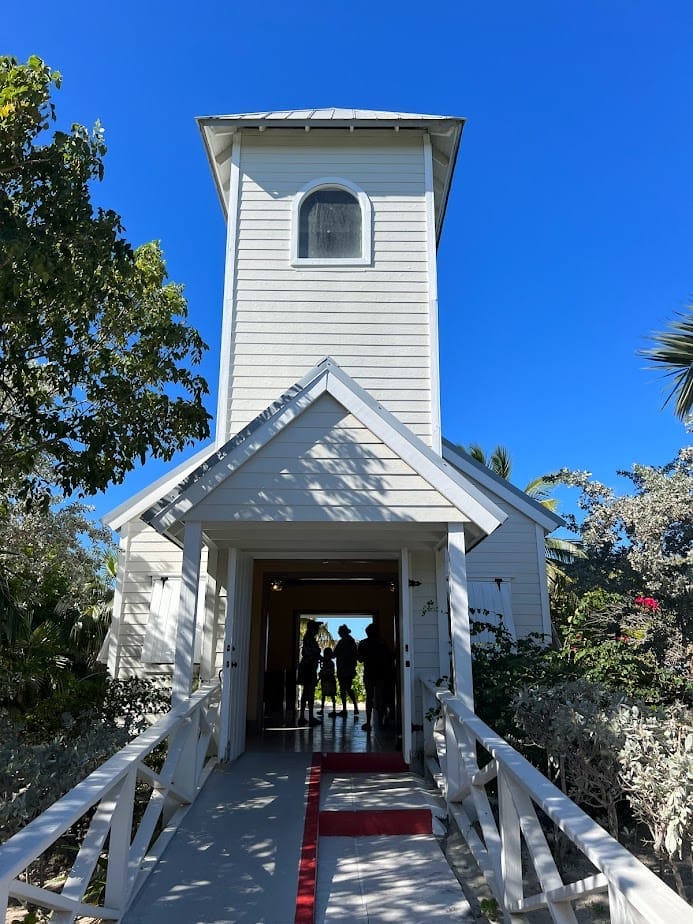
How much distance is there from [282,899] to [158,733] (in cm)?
144

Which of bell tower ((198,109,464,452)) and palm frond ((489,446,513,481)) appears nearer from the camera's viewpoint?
bell tower ((198,109,464,452))

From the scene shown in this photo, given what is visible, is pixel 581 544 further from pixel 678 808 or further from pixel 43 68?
pixel 43 68

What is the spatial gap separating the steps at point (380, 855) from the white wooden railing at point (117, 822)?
1.11m

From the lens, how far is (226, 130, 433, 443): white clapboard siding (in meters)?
9.09

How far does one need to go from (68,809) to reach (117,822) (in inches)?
35.7

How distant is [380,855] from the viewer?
16.8ft

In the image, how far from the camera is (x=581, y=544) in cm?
878

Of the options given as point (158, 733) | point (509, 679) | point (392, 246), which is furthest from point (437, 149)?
point (158, 733)

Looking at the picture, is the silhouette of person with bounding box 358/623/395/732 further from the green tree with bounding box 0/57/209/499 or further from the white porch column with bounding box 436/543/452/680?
the green tree with bounding box 0/57/209/499

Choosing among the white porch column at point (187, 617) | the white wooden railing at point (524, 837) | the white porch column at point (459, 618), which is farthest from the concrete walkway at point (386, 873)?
the white porch column at point (187, 617)

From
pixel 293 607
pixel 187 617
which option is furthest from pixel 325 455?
pixel 293 607

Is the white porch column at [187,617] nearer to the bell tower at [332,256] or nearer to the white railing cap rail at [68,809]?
the white railing cap rail at [68,809]

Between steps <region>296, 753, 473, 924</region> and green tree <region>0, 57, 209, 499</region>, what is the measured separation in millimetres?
3906

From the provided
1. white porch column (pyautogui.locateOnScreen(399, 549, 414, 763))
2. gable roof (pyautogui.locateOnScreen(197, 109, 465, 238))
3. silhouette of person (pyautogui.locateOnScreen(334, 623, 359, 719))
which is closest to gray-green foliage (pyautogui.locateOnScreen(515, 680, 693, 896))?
white porch column (pyautogui.locateOnScreen(399, 549, 414, 763))
